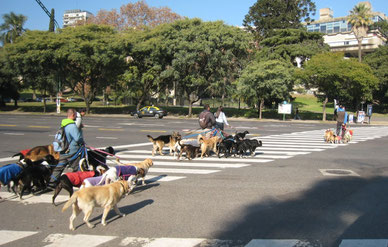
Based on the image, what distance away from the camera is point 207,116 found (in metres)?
12.1

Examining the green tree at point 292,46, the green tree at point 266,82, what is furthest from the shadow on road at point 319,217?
the green tree at point 292,46

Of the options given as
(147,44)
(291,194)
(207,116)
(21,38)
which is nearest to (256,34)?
(147,44)

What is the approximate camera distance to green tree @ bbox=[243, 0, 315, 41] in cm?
5484

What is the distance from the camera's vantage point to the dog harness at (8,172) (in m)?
6.18

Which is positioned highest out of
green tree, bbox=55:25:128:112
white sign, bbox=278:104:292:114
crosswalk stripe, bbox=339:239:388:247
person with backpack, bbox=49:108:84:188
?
green tree, bbox=55:25:128:112

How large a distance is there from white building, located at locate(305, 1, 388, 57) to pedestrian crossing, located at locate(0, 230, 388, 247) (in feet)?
236

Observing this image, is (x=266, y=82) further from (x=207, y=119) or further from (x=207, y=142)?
(x=207, y=142)

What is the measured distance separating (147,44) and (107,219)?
3670 centimetres

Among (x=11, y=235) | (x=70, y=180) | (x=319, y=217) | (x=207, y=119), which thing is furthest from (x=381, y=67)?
(x=11, y=235)

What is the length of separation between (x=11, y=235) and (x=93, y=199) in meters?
1.25

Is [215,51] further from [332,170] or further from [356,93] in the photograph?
[332,170]

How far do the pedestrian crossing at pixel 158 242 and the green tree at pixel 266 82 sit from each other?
3551 cm

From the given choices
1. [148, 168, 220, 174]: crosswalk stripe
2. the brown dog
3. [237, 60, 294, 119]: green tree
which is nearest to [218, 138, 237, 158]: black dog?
[148, 168, 220, 174]: crosswalk stripe

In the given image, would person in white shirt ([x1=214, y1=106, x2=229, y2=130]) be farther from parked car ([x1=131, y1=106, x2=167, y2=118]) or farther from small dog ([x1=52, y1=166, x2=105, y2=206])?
parked car ([x1=131, y1=106, x2=167, y2=118])
